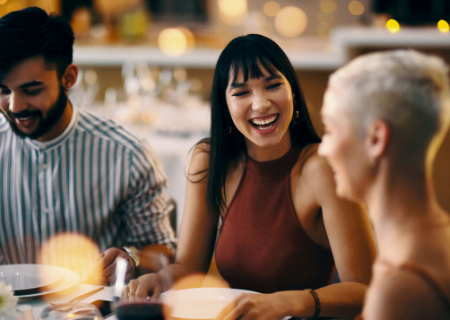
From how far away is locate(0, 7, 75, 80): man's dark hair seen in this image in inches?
55.7

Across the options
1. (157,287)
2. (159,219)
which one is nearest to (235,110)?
(159,219)

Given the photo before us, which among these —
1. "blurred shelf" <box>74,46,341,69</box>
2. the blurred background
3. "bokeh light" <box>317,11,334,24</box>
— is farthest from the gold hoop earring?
"bokeh light" <box>317,11,334,24</box>

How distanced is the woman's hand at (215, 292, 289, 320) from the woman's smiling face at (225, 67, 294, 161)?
1.60 ft

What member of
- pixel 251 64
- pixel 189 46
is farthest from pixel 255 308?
pixel 189 46

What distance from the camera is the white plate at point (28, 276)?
1.12 metres

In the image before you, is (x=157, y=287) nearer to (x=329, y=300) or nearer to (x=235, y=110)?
(x=329, y=300)

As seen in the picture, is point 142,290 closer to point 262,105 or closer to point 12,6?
point 262,105

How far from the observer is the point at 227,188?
58.7 inches

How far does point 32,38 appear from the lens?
57.3 inches

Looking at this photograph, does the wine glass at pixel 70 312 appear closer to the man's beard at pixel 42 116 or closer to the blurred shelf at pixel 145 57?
the man's beard at pixel 42 116

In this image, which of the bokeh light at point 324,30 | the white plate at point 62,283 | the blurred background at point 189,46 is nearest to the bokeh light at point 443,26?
the blurred background at point 189,46

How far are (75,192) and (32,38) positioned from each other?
0.52 meters

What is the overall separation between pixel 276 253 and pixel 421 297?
0.84 meters

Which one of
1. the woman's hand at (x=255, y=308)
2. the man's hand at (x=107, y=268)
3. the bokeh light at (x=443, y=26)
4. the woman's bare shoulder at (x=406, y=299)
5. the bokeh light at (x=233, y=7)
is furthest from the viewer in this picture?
the bokeh light at (x=233, y=7)
